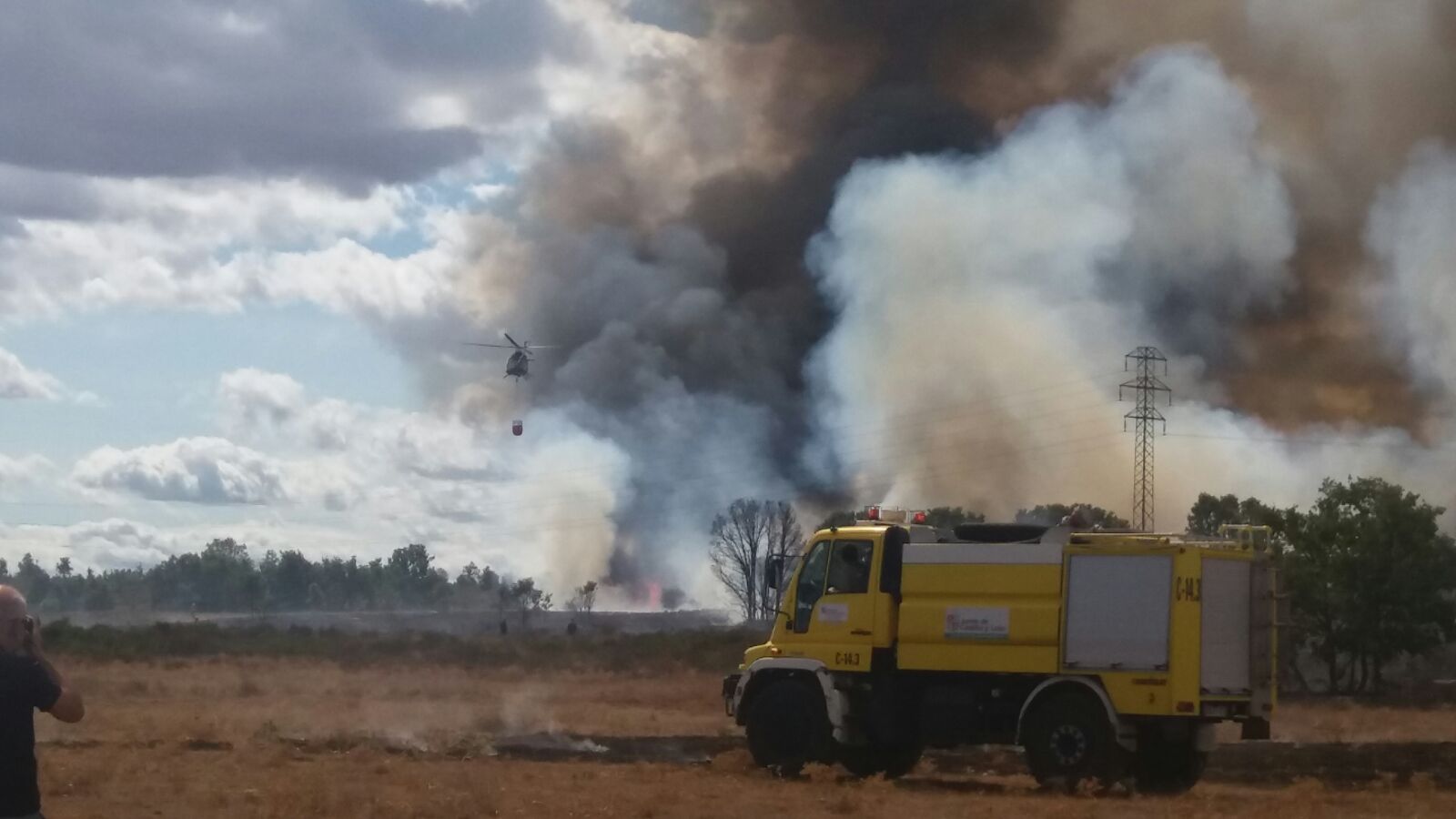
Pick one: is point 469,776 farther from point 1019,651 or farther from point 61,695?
point 61,695

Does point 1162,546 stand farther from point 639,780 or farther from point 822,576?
point 639,780

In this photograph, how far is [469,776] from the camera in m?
22.8

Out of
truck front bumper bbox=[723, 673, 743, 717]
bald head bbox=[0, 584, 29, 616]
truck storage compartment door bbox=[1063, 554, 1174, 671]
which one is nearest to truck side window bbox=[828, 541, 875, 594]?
truck front bumper bbox=[723, 673, 743, 717]

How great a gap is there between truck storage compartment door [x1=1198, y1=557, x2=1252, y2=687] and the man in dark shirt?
52.4 feet

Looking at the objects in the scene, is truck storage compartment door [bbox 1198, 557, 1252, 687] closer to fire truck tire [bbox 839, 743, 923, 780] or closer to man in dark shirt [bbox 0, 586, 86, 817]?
fire truck tire [bbox 839, 743, 923, 780]

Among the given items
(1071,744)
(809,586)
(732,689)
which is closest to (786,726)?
(732,689)

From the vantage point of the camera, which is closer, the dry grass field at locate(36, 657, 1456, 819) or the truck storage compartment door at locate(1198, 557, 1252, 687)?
the dry grass field at locate(36, 657, 1456, 819)

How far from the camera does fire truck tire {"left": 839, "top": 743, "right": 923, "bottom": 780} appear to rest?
82.2ft

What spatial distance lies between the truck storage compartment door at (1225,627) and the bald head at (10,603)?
16156mm

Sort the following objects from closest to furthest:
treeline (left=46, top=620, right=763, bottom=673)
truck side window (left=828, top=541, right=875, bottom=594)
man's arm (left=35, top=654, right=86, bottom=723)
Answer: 1. man's arm (left=35, top=654, right=86, bottom=723)
2. truck side window (left=828, top=541, right=875, bottom=594)
3. treeline (left=46, top=620, right=763, bottom=673)

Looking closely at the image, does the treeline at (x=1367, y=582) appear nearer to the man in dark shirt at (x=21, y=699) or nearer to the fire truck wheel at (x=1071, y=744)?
the fire truck wheel at (x=1071, y=744)

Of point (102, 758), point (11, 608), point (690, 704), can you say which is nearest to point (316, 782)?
point (102, 758)

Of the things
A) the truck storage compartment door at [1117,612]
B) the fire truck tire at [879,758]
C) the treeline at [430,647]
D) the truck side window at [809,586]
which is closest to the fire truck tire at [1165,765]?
the truck storage compartment door at [1117,612]

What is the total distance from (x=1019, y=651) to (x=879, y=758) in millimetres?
3167
